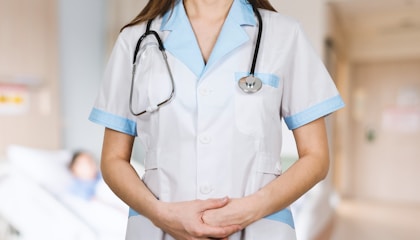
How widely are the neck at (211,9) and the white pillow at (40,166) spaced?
A: 1.35m

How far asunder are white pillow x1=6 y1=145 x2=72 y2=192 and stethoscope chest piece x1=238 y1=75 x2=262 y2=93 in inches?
55.9

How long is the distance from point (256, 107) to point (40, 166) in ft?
5.08

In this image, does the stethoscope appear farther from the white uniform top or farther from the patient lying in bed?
the patient lying in bed

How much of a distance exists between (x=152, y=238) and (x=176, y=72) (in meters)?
0.31

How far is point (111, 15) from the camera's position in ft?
4.76

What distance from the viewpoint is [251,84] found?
2.08 ft

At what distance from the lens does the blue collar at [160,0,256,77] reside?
2.20 feet

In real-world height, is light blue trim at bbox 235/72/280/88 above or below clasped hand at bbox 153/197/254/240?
above

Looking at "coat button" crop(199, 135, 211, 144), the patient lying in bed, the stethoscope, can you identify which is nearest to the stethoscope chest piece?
the stethoscope

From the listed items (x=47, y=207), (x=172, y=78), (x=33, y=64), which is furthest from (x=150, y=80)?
(x=33, y=64)

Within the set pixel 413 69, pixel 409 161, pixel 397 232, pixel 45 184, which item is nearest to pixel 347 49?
pixel 413 69

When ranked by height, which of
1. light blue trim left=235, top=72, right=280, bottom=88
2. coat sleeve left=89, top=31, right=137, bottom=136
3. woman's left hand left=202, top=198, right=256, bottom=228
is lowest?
woman's left hand left=202, top=198, right=256, bottom=228

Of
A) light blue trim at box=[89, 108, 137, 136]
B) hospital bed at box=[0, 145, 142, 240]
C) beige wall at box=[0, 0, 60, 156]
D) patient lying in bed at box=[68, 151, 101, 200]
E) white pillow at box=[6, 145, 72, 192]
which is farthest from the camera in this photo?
beige wall at box=[0, 0, 60, 156]

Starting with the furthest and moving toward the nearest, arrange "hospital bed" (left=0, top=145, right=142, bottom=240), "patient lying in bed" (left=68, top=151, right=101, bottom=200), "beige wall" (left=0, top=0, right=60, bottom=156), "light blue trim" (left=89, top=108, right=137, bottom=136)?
"beige wall" (left=0, top=0, right=60, bottom=156), "patient lying in bed" (left=68, top=151, right=101, bottom=200), "hospital bed" (left=0, top=145, right=142, bottom=240), "light blue trim" (left=89, top=108, right=137, bottom=136)
